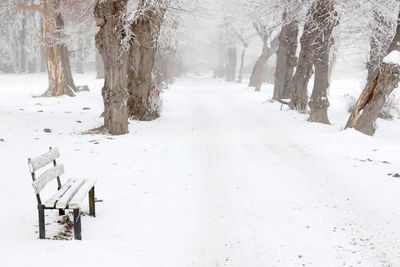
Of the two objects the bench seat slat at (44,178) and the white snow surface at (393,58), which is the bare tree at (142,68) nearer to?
the white snow surface at (393,58)

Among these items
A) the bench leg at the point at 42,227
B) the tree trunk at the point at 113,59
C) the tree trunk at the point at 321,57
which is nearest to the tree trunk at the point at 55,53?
the tree trunk at the point at 113,59

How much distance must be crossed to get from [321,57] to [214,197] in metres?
8.66

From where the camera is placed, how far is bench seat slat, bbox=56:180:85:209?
12.6 ft

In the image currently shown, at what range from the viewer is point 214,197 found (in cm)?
565

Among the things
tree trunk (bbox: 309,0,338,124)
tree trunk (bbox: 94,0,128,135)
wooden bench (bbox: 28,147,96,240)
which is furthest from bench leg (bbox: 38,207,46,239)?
tree trunk (bbox: 309,0,338,124)

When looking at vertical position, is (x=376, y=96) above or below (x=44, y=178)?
above

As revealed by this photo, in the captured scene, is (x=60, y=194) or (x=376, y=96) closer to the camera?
(x=60, y=194)

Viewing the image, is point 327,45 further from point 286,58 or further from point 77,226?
point 77,226

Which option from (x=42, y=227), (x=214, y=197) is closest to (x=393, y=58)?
(x=214, y=197)

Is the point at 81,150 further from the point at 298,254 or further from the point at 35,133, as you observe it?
the point at 298,254

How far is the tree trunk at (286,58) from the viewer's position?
17.0 meters

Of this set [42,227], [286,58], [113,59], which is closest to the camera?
[42,227]

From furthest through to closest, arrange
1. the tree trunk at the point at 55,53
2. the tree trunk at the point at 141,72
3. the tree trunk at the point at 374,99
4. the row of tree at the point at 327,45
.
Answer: the tree trunk at the point at 55,53 < the tree trunk at the point at 141,72 < the row of tree at the point at 327,45 < the tree trunk at the point at 374,99

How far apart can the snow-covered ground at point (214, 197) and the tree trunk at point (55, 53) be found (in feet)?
23.7
